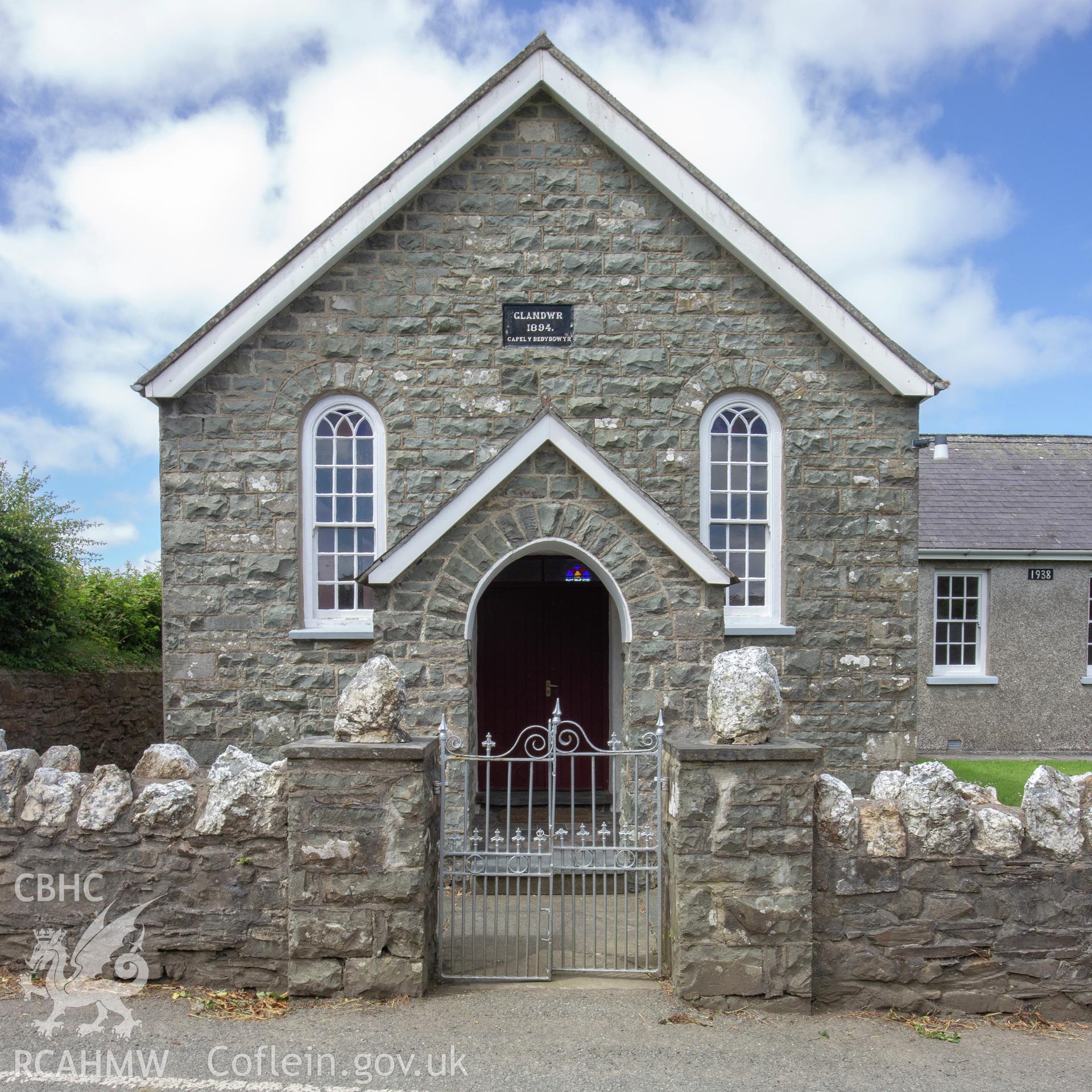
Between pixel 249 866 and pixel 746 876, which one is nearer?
pixel 746 876

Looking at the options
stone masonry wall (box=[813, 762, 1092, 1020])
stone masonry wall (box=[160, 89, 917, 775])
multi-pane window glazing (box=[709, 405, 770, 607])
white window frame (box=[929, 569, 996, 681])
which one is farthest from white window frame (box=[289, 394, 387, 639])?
white window frame (box=[929, 569, 996, 681])

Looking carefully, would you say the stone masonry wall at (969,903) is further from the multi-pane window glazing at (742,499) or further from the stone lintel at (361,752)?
the multi-pane window glazing at (742,499)

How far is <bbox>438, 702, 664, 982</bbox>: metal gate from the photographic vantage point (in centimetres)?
537

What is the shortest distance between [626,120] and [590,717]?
6.74 m

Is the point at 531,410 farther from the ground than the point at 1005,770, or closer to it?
farther from the ground

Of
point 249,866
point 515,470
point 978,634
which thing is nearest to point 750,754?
point 249,866

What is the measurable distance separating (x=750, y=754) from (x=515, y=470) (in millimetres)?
3777

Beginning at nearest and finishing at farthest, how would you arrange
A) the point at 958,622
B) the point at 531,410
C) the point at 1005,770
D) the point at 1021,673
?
the point at 531,410 < the point at 1005,770 < the point at 1021,673 < the point at 958,622

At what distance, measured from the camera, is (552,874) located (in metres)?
5.03

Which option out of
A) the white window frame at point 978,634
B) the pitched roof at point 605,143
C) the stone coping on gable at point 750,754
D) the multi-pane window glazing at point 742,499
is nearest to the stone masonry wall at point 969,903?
the stone coping on gable at point 750,754

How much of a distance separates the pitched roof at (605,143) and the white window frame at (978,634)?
720cm

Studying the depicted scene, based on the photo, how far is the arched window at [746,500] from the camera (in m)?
9.54

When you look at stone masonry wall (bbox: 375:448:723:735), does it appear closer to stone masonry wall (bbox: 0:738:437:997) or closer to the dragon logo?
stone masonry wall (bbox: 0:738:437:997)

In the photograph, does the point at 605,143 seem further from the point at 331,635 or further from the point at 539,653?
the point at 539,653
